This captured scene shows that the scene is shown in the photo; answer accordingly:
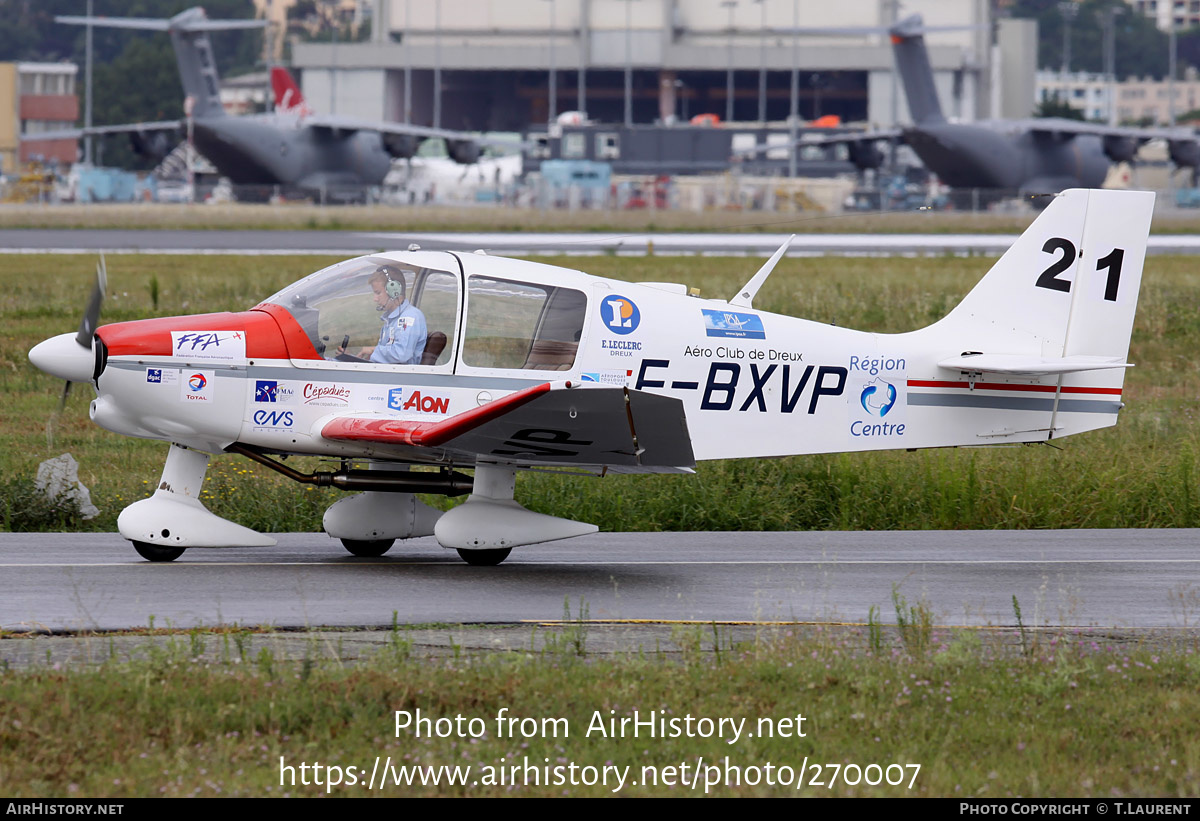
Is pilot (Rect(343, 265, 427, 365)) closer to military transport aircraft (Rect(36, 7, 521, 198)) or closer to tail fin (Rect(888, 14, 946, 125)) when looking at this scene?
military transport aircraft (Rect(36, 7, 521, 198))

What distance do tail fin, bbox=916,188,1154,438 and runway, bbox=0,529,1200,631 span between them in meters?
1.40

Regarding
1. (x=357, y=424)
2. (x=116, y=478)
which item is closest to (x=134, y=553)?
(x=357, y=424)

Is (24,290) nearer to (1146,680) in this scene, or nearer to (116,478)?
(116,478)

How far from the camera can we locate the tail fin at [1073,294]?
10.6 metres

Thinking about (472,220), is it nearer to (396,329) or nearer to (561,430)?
(396,329)

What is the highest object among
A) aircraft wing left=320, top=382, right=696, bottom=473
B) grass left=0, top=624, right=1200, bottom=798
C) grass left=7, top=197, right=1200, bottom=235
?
grass left=7, top=197, right=1200, bottom=235

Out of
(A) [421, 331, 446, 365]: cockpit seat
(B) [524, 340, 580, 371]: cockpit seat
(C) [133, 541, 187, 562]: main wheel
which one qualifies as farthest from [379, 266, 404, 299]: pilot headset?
(C) [133, 541, 187, 562]: main wheel

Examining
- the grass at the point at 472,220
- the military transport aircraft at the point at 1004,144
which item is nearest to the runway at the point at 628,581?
the grass at the point at 472,220

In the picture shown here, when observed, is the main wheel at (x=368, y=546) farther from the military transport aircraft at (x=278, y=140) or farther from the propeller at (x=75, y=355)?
the military transport aircraft at (x=278, y=140)

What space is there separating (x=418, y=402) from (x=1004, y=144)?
63678mm

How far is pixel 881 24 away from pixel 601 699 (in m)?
106

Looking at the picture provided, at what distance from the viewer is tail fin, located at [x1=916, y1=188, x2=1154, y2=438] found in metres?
10.6

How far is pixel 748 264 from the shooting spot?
3806 centimetres

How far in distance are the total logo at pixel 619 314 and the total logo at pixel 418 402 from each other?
1221 mm
